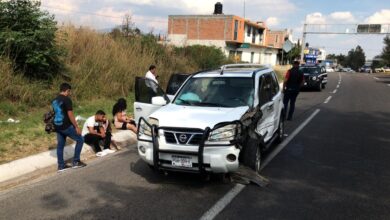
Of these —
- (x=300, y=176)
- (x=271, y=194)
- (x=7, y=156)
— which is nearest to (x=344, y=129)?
(x=300, y=176)

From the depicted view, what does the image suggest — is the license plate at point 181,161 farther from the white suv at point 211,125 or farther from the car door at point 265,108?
the car door at point 265,108

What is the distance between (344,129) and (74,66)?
9314mm

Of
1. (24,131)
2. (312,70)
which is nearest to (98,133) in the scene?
(24,131)

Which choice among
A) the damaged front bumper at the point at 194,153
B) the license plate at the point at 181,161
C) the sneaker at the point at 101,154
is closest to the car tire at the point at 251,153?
the damaged front bumper at the point at 194,153

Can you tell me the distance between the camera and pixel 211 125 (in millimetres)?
5684

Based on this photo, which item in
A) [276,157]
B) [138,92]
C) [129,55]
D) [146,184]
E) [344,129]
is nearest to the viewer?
[146,184]

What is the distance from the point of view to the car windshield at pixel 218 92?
684 cm

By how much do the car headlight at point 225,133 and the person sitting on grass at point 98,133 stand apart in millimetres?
3626

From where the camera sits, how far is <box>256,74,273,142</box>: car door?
7.10 metres

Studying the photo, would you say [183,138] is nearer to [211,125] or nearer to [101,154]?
[211,125]

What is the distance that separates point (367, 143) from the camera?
30.7 ft

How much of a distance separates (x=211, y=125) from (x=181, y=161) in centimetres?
66

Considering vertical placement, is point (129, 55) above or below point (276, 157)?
above

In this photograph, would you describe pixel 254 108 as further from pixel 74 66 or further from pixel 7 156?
pixel 74 66
